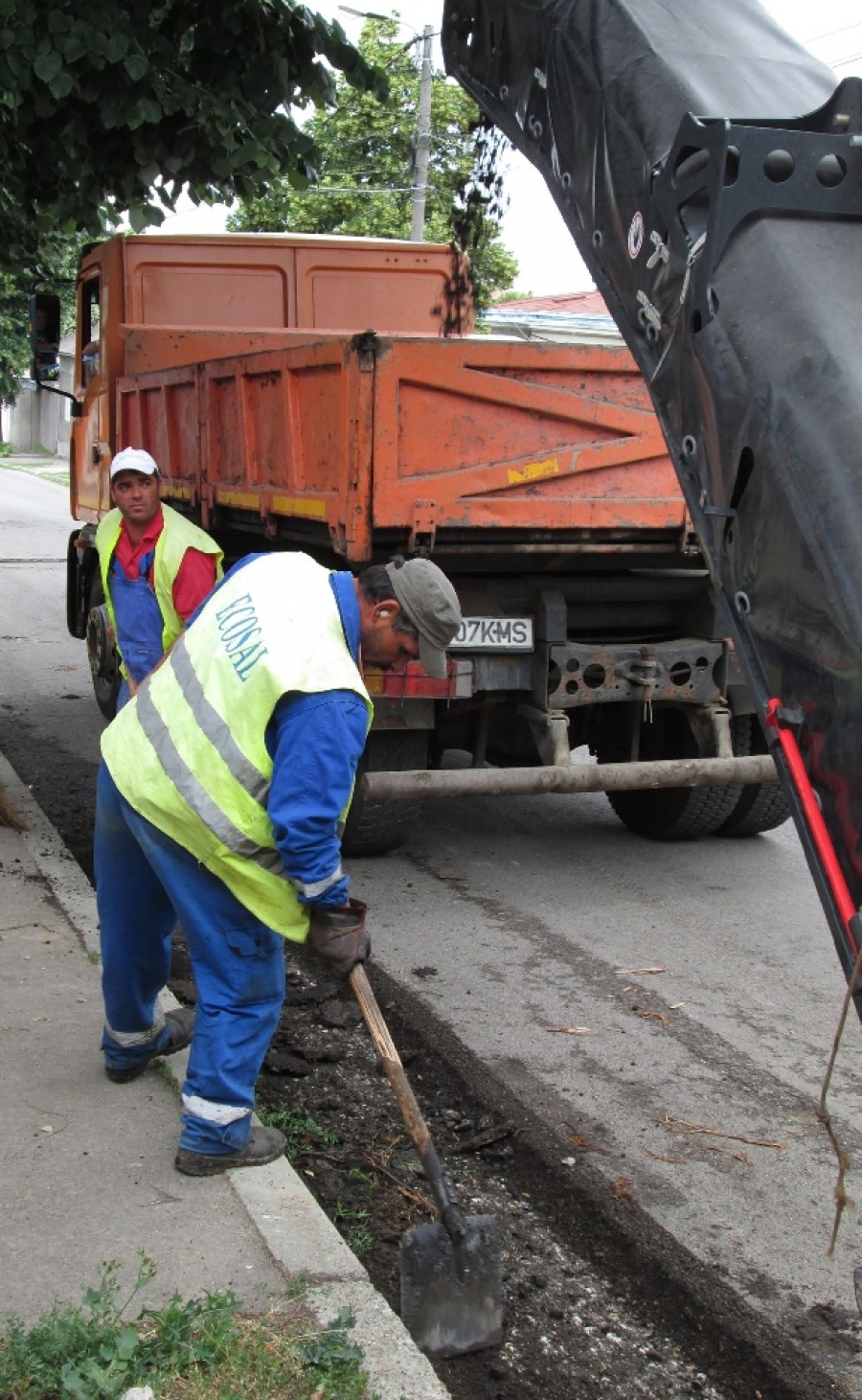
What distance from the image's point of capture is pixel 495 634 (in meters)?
5.60

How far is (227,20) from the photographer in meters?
6.03

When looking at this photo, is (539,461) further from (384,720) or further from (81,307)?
(81,307)

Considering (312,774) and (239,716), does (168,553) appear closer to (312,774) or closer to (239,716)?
(239,716)

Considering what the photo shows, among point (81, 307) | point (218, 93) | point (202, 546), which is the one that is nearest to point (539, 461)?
point (202, 546)

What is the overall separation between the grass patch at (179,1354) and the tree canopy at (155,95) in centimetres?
468

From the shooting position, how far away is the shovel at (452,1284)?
2873 mm

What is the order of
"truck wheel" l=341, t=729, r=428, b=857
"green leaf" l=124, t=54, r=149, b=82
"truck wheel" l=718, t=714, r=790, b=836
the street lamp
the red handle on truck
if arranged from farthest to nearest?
the street lamp
"truck wheel" l=718, t=714, r=790, b=836
"truck wheel" l=341, t=729, r=428, b=857
"green leaf" l=124, t=54, r=149, b=82
the red handle on truck

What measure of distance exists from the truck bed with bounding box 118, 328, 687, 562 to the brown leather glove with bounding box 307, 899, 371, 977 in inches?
89.1

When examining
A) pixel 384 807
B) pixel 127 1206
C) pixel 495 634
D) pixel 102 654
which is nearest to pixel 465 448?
pixel 495 634

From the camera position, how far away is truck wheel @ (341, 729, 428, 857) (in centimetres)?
572

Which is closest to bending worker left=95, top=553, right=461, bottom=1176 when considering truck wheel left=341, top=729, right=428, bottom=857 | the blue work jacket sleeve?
the blue work jacket sleeve

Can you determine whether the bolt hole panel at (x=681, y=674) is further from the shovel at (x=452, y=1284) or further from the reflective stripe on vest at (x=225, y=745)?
the shovel at (x=452, y=1284)

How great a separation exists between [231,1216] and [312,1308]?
1.40 ft

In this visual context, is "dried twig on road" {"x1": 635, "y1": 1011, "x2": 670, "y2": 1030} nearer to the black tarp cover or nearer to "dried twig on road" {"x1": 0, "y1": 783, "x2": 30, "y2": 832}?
the black tarp cover
